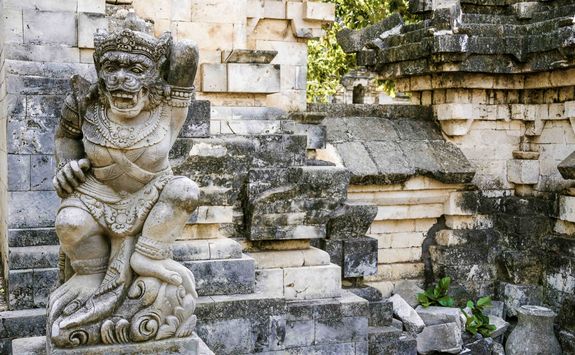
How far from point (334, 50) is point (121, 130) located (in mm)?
15294

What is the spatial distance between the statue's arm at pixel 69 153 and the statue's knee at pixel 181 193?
20.8 inches

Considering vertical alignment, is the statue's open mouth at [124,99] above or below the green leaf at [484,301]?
above

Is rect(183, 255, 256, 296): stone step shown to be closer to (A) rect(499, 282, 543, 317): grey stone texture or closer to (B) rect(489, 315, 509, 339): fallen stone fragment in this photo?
(B) rect(489, 315, 509, 339): fallen stone fragment

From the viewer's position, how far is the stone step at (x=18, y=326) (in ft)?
18.5

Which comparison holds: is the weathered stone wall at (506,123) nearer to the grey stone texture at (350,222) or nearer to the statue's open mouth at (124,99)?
the grey stone texture at (350,222)

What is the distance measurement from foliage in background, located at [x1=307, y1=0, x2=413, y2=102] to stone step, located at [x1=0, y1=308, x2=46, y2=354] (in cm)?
1274

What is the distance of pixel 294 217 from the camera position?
6.58 metres

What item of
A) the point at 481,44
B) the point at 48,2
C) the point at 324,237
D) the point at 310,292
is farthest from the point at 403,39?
the point at 48,2

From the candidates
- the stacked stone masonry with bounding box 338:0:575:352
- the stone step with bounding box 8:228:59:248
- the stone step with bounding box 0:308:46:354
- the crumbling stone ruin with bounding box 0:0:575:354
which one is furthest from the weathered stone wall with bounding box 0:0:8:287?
the stacked stone masonry with bounding box 338:0:575:352

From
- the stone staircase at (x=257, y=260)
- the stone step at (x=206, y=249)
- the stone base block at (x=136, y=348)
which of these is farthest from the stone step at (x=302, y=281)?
the stone base block at (x=136, y=348)

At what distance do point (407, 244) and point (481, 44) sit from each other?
2.43 m

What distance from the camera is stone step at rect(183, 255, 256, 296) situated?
19.5 ft

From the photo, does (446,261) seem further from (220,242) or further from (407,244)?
(220,242)

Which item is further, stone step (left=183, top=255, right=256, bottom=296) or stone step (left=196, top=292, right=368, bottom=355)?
stone step (left=183, top=255, right=256, bottom=296)
